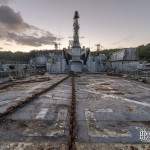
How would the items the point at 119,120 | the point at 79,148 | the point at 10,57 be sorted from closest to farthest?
the point at 79,148 < the point at 119,120 < the point at 10,57

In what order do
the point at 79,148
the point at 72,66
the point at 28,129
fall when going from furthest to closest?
1. the point at 72,66
2. the point at 28,129
3. the point at 79,148

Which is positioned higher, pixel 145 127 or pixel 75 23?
pixel 75 23

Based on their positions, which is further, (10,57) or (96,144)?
(10,57)

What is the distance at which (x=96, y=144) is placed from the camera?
359 cm

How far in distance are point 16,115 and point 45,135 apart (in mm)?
1936

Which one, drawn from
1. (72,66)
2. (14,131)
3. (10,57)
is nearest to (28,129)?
(14,131)

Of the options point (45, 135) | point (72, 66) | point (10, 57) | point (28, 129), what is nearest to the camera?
point (45, 135)

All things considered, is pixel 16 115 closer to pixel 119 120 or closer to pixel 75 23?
pixel 119 120

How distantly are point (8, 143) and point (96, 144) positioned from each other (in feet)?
5.49

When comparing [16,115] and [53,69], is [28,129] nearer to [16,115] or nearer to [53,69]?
[16,115]

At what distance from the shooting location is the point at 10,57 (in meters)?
135

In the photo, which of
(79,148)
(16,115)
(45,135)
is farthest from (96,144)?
(16,115)

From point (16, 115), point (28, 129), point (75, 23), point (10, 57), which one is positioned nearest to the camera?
point (28, 129)

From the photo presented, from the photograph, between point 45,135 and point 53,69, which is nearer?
point 45,135
